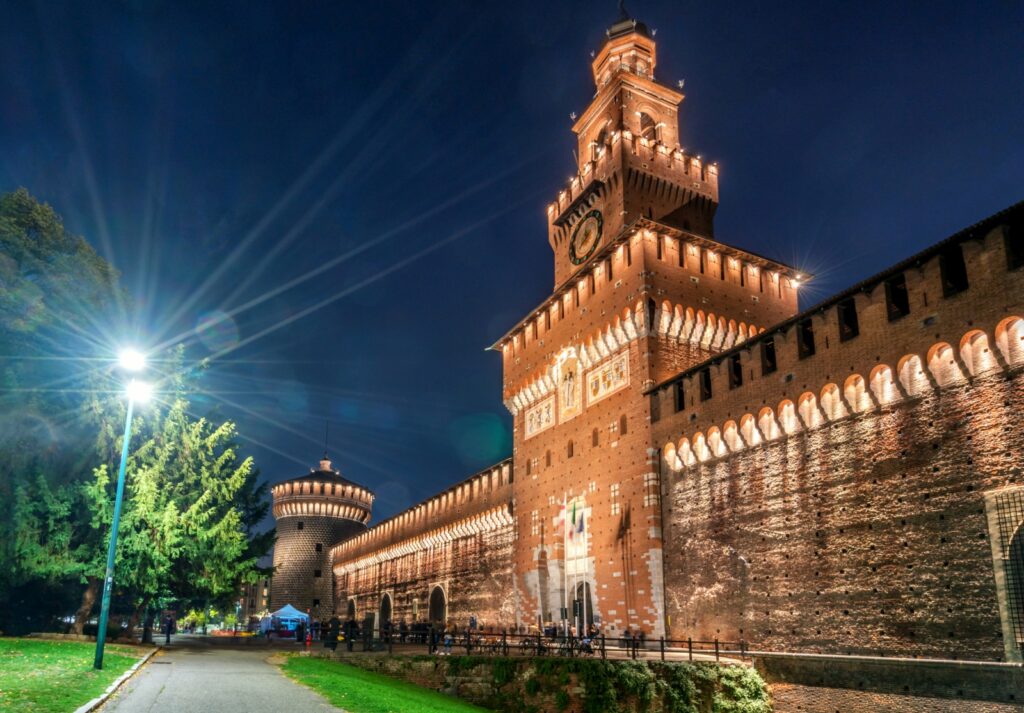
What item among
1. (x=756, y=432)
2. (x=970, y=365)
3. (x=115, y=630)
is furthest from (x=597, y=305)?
Result: (x=115, y=630)

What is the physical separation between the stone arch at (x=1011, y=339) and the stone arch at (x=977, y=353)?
0.77ft

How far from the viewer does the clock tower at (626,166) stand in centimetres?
3114

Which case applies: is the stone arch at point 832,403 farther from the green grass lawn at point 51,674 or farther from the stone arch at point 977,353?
the green grass lawn at point 51,674

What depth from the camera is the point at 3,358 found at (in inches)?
863

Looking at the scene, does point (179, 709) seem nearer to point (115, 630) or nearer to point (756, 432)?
point (756, 432)

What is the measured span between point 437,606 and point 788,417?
93.1 feet

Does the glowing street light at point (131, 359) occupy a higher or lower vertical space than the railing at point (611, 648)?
higher

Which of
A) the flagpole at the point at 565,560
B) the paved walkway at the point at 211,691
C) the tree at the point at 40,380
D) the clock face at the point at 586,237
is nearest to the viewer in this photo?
the paved walkway at the point at 211,691

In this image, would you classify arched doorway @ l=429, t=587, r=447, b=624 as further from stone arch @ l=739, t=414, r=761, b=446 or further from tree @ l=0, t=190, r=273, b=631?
stone arch @ l=739, t=414, r=761, b=446

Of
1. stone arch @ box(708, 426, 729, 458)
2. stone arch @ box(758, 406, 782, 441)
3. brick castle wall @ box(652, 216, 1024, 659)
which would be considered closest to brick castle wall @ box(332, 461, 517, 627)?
brick castle wall @ box(652, 216, 1024, 659)

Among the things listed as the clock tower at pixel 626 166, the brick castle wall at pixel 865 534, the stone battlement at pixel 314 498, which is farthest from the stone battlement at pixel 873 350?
the stone battlement at pixel 314 498

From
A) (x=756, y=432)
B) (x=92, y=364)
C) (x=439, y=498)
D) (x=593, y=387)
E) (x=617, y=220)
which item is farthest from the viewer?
(x=439, y=498)

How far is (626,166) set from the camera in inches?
1217

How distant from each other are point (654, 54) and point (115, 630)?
35.3 m
